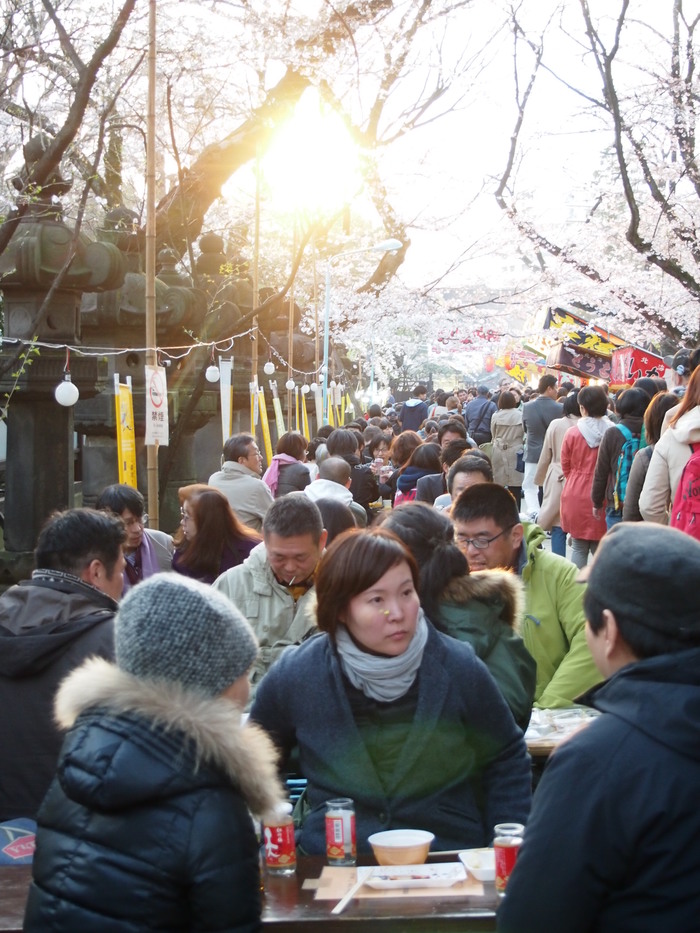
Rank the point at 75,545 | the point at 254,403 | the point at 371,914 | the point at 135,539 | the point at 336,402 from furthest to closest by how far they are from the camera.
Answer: the point at 336,402
the point at 254,403
the point at 135,539
the point at 75,545
the point at 371,914

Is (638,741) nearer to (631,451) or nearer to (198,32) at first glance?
(631,451)

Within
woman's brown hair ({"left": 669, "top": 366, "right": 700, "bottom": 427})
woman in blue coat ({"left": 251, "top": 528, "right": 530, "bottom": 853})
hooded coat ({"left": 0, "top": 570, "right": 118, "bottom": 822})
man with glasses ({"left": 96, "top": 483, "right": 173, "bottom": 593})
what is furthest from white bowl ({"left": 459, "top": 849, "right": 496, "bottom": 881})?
woman's brown hair ({"left": 669, "top": 366, "right": 700, "bottom": 427})

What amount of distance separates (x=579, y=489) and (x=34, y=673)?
781 centimetres

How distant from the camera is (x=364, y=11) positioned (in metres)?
19.1

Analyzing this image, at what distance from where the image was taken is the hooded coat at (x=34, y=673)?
4.04m

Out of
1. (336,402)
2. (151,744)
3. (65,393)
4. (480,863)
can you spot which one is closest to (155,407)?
(65,393)

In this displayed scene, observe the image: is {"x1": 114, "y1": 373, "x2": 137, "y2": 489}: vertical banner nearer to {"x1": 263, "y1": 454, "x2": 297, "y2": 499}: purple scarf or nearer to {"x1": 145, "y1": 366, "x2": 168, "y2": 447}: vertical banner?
{"x1": 145, "y1": 366, "x2": 168, "y2": 447}: vertical banner

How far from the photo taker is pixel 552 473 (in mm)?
12781

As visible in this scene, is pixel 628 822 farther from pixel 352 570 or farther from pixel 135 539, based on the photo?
pixel 135 539

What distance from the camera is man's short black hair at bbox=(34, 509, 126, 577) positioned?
4.34 metres

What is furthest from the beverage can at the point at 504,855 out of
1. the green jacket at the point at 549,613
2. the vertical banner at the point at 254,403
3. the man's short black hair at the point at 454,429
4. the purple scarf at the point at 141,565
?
the vertical banner at the point at 254,403

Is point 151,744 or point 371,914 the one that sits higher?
point 151,744

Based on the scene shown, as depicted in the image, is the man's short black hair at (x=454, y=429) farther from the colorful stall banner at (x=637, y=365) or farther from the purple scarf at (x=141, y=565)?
the colorful stall banner at (x=637, y=365)

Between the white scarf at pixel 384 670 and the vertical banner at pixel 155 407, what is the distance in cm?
617
